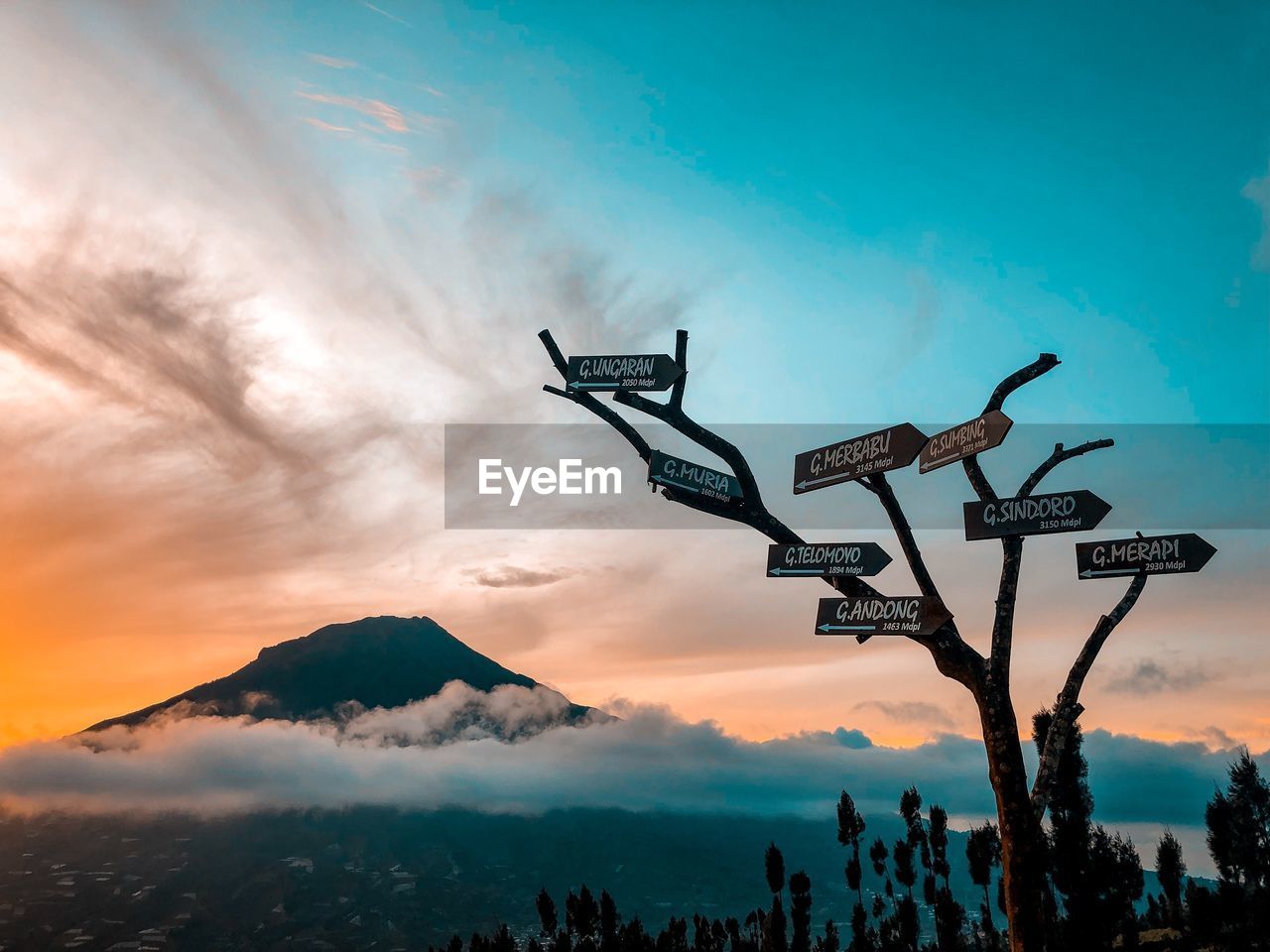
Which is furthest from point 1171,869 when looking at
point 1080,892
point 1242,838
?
point 1080,892

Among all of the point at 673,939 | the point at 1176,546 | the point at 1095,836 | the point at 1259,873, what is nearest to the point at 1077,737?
the point at 1095,836

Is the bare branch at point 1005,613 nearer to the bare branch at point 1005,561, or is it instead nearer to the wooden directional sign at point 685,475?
the bare branch at point 1005,561

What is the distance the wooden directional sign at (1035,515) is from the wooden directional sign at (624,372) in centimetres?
473

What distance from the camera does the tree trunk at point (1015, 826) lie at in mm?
11102

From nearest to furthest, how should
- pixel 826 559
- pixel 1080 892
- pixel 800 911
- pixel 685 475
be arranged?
pixel 826 559
pixel 685 475
pixel 1080 892
pixel 800 911

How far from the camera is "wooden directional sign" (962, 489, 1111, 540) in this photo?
1207 centimetres

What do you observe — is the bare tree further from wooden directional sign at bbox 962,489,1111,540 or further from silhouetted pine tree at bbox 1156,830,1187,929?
silhouetted pine tree at bbox 1156,830,1187,929

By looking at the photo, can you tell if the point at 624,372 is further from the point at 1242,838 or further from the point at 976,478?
the point at 1242,838

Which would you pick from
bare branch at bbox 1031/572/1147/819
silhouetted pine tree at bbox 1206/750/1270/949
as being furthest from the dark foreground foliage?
bare branch at bbox 1031/572/1147/819

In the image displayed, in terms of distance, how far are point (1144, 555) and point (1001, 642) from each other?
7.39ft

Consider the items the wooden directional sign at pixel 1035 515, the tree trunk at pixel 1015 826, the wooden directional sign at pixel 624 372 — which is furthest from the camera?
the wooden directional sign at pixel 624 372

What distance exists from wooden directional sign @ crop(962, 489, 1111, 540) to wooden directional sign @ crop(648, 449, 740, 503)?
140 inches

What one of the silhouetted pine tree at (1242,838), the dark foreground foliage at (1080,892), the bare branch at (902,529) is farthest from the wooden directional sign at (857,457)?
the silhouetted pine tree at (1242,838)

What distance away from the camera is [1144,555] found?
12055 millimetres
